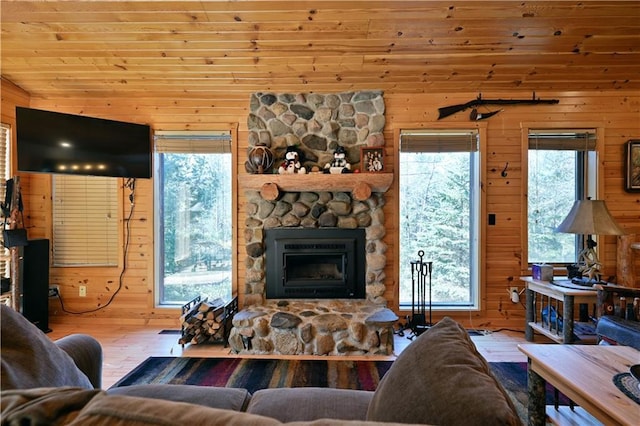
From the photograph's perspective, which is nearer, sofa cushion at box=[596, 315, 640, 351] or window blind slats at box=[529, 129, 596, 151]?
sofa cushion at box=[596, 315, 640, 351]

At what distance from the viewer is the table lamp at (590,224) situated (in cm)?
264

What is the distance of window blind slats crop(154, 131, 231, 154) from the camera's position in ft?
11.6

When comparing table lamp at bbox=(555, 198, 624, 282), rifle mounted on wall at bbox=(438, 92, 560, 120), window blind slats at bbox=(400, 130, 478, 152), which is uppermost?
rifle mounted on wall at bbox=(438, 92, 560, 120)

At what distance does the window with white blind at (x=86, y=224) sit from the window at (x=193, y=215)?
52 centimetres

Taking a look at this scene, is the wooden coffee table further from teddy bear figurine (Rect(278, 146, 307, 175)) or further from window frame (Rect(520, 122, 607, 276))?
teddy bear figurine (Rect(278, 146, 307, 175))

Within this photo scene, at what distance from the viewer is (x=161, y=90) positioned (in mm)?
3387

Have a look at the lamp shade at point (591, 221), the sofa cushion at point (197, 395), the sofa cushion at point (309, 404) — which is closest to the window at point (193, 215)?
the sofa cushion at point (197, 395)

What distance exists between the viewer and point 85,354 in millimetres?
1409

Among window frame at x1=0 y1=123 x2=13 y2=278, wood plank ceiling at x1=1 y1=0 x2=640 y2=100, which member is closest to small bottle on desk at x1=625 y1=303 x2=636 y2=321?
wood plank ceiling at x1=1 y1=0 x2=640 y2=100

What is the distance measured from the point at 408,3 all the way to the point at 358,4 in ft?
1.23

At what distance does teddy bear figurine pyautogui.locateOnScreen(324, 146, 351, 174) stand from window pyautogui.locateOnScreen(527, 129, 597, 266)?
2037 mm

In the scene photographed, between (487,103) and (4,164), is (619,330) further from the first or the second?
(4,164)

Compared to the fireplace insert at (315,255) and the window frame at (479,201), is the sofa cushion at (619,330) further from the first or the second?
the fireplace insert at (315,255)

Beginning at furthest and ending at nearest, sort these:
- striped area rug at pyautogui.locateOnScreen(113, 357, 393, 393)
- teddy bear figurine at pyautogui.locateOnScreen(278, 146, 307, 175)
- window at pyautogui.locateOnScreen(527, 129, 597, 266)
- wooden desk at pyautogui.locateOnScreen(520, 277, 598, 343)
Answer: window at pyautogui.locateOnScreen(527, 129, 597, 266)
teddy bear figurine at pyautogui.locateOnScreen(278, 146, 307, 175)
wooden desk at pyautogui.locateOnScreen(520, 277, 598, 343)
striped area rug at pyautogui.locateOnScreen(113, 357, 393, 393)
